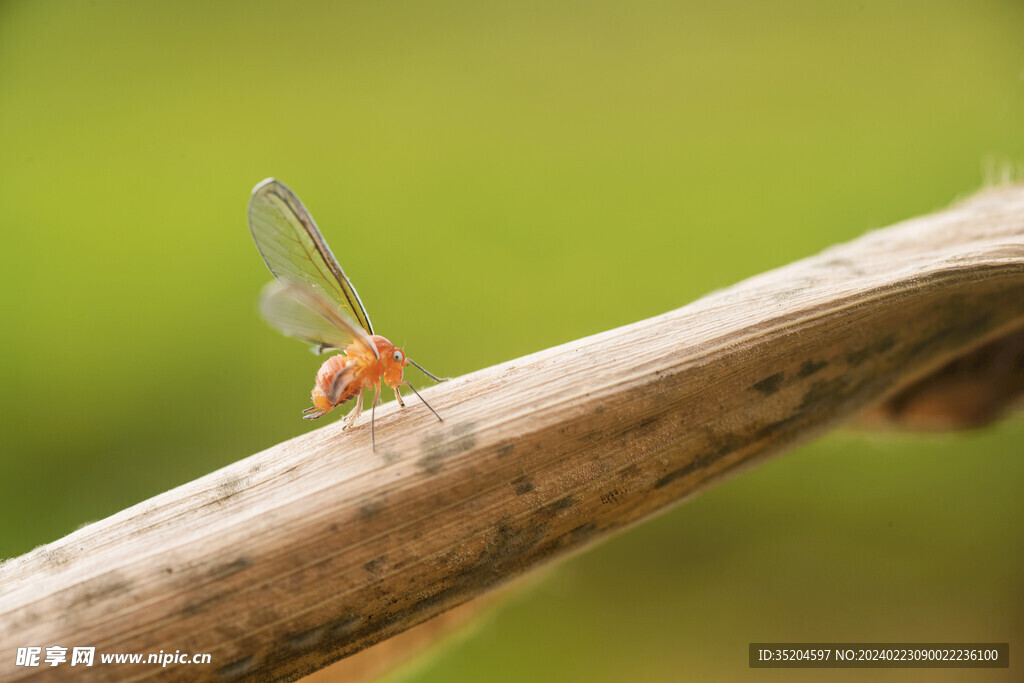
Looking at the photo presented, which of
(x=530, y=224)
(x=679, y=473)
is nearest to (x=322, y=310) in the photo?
(x=679, y=473)

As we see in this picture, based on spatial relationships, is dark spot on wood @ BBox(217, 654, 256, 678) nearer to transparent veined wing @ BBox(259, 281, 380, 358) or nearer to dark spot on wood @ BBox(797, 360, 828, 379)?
transparent veined wing @ BBox(259, 281, 380, 358)

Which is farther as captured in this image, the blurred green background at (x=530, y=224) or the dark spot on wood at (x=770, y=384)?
the blurred green background at (x=530, y=224)

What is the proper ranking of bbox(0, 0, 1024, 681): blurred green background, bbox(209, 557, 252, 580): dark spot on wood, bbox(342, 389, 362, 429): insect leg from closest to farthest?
bbox(209, 557, 252, 580): dark spot on wood
bbox(342, 389, 362, 429): insect leg
bbox(0, 0, 1024, 681): blurred green background

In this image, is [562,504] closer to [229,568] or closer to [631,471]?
[631,471]

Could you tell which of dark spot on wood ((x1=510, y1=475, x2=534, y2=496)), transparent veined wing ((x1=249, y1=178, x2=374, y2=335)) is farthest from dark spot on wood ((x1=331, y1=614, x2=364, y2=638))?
transparent veined wing ((x1=249, y1=178, x2=374, y2=335))

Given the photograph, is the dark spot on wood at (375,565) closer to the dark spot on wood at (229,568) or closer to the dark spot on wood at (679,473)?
the dark spot on wood at (229,568)

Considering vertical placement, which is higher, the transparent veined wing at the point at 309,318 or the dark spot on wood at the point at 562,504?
the transparent veined wing at the point at 309,318

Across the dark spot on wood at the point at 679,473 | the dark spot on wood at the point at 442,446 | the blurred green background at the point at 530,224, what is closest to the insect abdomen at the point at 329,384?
the dark spot on wood at the point at 442,446
